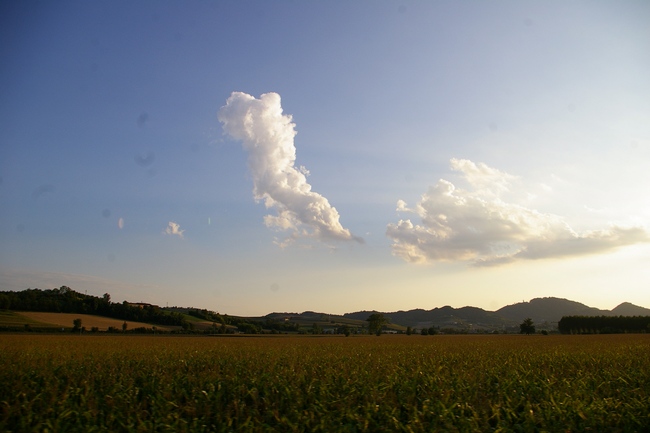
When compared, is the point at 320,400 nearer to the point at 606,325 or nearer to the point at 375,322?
the point at 606,325

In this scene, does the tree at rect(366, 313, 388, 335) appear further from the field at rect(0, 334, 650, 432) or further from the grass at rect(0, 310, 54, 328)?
the field at rect(0, 334, 650, 432)

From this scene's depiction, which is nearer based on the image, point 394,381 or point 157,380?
point 394,381

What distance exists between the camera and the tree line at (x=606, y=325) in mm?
122125

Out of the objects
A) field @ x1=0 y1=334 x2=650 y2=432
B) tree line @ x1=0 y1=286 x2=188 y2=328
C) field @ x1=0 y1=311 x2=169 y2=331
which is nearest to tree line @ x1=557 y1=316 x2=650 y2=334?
tree line @ x1=0 y1=286 x2=188 y2=328

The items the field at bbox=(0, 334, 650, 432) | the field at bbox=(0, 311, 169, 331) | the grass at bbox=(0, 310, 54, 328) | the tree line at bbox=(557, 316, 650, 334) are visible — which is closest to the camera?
the field at bbox=(0, 334, 650, 432)

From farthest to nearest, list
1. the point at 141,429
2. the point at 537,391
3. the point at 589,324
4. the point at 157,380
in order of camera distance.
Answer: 1. the point at 589,324
2. the point at 157,380
3. the point at 537,391
4. the point at 141,429

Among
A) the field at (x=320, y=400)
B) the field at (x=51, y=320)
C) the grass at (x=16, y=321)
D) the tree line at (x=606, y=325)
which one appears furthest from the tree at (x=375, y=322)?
the field at (x=320, y=400)

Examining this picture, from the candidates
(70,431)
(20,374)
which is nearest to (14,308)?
(20,374)

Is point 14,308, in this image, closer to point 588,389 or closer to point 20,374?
point 20,374

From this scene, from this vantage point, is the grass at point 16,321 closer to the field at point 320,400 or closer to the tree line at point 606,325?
the field at point 320,400

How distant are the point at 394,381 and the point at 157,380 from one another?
883 centimetres

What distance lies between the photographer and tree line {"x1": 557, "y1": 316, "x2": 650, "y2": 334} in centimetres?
12212

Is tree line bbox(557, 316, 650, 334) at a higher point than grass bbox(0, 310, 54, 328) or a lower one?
higher

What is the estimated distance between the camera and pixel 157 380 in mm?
16188
